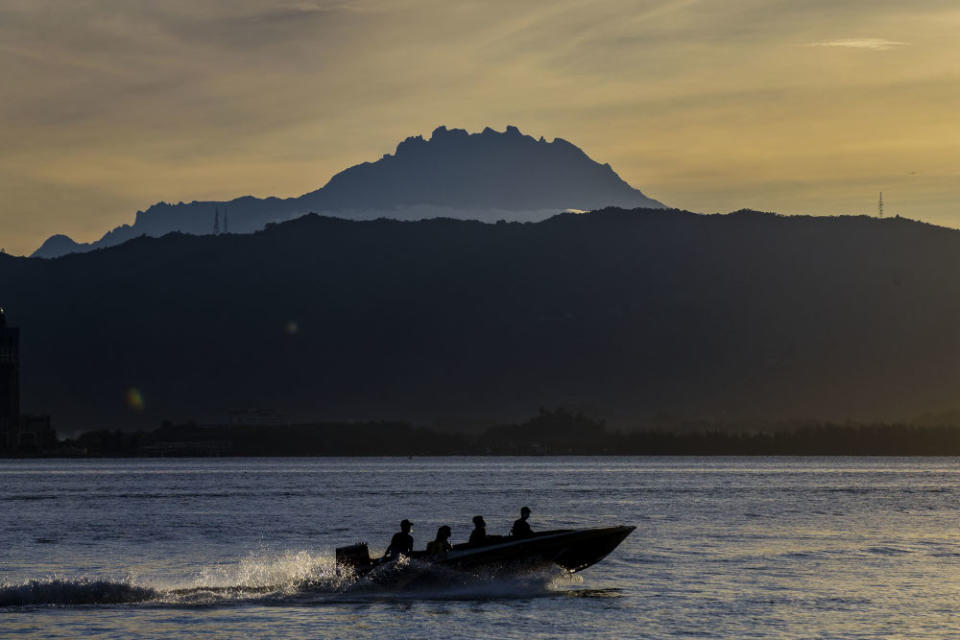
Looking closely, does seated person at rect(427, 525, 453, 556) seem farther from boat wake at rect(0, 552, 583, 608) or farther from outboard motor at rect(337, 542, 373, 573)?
outboard motor at rect(337, 542, 373, 573)

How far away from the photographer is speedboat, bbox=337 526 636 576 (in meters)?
48.3

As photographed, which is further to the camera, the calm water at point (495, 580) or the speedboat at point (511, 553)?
the speedboat at point (511, 553)

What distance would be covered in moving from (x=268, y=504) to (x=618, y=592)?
77.7 metres

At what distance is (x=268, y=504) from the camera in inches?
4867

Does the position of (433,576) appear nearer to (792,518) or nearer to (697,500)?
(792,518)

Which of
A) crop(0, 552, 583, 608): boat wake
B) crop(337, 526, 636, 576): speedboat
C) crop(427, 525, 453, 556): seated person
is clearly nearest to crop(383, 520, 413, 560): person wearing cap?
crop(0, 552, 583, 608): boat wake

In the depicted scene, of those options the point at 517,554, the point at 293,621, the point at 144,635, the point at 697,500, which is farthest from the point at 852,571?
the point at 697,500

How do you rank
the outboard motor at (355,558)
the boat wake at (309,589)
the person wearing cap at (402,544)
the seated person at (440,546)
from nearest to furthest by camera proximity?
1. the boat wake at (309,589)
2. the seated person at (440,546)
3. the person wearing cap at (402,544)
4. the outboard motor at (355,558)

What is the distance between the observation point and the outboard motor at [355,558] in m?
48.6

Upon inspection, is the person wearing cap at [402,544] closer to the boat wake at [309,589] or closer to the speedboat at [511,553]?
the boat wake at [309,589]

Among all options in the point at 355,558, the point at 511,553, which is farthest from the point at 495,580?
the point at 355,558

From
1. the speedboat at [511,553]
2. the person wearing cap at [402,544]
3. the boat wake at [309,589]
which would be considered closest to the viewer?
the boat wake at [309,589]

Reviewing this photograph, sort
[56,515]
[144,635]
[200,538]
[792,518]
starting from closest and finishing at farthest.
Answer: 1. [144,635]
2. [200,538]
3. [792,518]
4. [56,515]

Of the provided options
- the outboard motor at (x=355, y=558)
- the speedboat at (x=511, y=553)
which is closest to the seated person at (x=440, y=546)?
the speedboat at (x=511, y=553)
